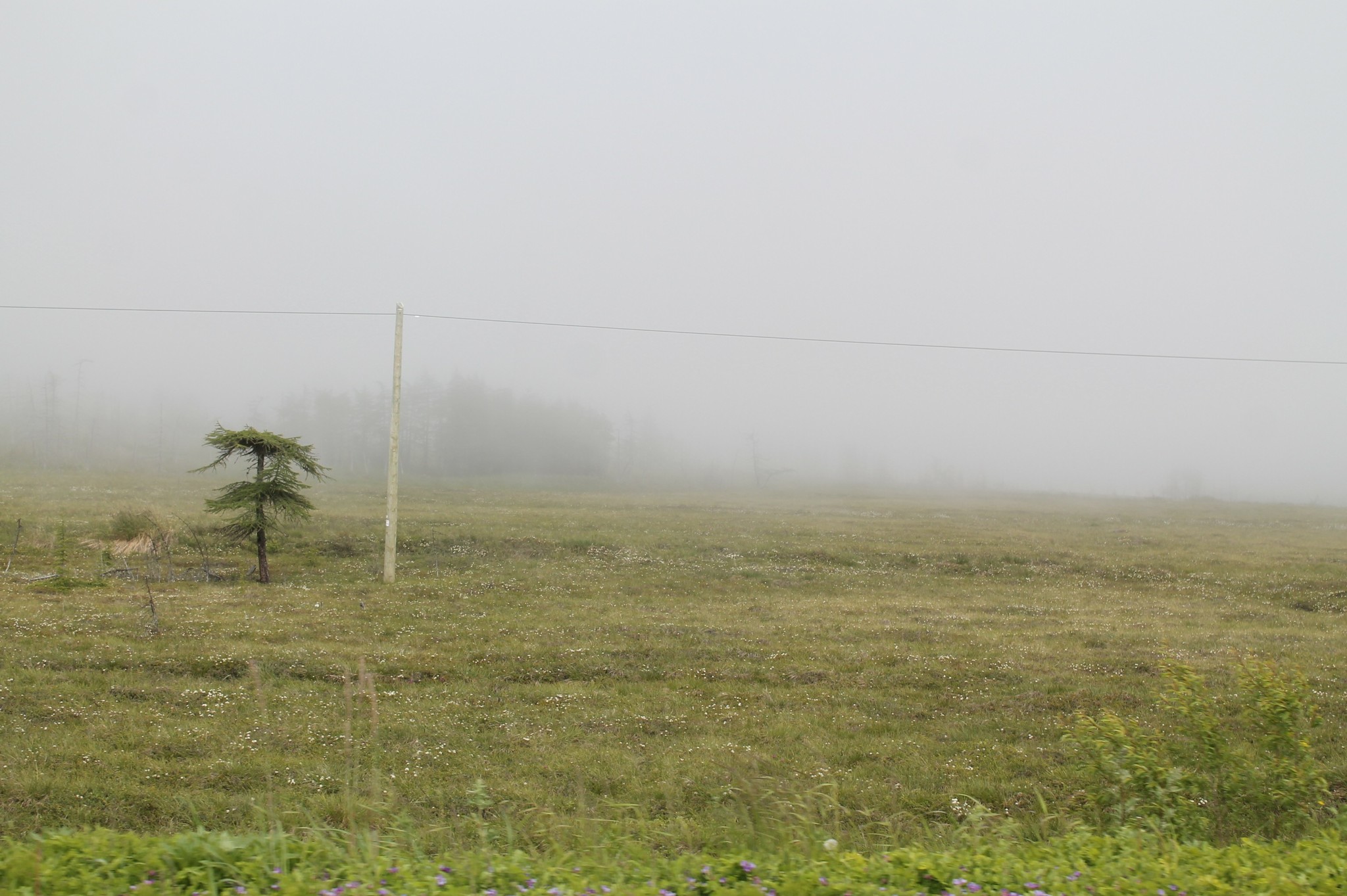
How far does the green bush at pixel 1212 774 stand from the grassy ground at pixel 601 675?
3.23 feet

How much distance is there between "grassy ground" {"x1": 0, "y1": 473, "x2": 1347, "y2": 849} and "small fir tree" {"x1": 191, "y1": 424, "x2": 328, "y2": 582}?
2051 millimetres

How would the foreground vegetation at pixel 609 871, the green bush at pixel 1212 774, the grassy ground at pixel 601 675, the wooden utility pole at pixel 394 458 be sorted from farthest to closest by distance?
the wooden utility pole at pixel 394 458
the grassy ground at pixel 601 675
the green bush at pixel 1212 774
the foreground vegetation at pixel 609 871

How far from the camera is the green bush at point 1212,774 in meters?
7.70

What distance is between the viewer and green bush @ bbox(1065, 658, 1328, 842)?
25.2 ft

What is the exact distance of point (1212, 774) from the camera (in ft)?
29.9

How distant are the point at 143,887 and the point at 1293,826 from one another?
10.4 metres

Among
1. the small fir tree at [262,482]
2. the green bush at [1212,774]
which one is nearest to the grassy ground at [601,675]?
the green bush at [1212,774]

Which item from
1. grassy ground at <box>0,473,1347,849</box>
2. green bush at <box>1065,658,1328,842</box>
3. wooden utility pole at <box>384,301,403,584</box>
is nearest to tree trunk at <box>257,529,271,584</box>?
grassy ground at <box>0,473,1347,849</box>

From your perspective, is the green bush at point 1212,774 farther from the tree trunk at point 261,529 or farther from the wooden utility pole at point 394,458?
the tree trunk at point 261,529

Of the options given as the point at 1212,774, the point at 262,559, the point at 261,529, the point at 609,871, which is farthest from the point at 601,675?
the point at 262,559

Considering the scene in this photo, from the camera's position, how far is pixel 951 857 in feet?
17.8

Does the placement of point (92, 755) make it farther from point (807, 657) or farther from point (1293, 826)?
point (1293, 826)

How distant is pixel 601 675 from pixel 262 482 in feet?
53.3

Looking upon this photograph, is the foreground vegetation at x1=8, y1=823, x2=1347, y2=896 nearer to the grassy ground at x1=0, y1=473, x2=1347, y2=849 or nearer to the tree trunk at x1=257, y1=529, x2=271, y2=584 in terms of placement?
the grassy ground at x1=0, y1=473, x2=1347, y2=849
